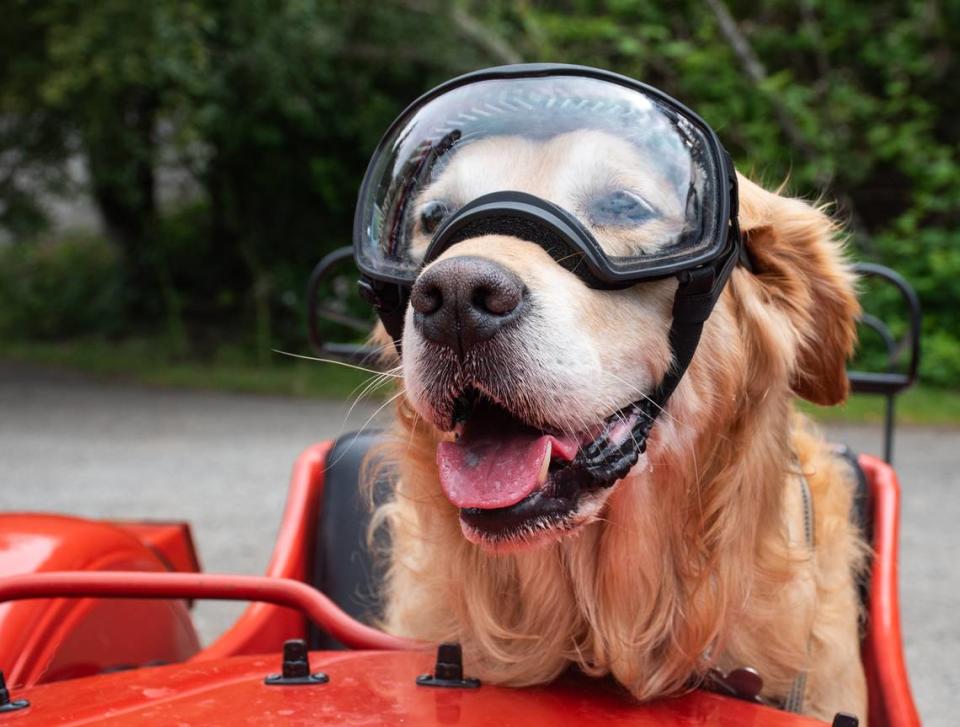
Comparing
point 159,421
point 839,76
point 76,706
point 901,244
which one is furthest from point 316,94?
point 76,706

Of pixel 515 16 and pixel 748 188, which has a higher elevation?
pixel 515 16

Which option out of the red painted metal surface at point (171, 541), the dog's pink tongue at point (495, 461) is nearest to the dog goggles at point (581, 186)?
the dog's pink tongue at point (495, 461)

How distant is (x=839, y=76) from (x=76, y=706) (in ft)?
37.4

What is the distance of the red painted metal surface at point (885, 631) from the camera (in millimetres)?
2059

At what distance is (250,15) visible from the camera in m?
10.4

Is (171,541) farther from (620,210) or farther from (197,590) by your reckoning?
(620,210)

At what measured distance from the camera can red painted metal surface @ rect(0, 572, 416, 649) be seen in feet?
5.60

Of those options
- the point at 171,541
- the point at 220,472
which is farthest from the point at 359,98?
the point at 171,541

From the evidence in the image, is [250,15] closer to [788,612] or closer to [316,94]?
[316,94]

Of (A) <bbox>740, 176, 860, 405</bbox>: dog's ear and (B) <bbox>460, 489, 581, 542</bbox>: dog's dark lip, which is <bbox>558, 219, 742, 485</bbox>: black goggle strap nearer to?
(B) <bbox>460, 489, 581, 542</bbox>: dog's dark lip

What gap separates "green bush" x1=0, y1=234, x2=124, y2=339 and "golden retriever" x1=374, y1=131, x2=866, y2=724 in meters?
13.7

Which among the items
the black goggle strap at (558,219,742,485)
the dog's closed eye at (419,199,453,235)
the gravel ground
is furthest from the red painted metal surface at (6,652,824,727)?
the gravel ground

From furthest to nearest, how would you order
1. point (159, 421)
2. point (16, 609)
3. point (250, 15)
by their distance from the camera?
point (250, 15), point (159, 421), point (16, 609)

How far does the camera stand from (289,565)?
2.70 metres
